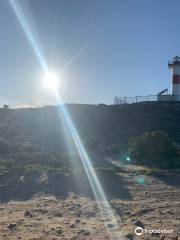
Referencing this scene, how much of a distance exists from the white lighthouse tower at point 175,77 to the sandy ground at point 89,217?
1666 inches

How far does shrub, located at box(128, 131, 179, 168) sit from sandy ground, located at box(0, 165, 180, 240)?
23.3 ft

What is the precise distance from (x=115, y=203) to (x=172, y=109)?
4006cm

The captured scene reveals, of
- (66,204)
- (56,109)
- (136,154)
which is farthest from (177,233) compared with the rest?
(56,109)

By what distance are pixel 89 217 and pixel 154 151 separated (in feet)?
41.4

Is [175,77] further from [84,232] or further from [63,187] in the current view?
[84,232]

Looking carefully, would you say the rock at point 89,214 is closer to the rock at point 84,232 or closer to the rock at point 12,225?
the rock at point 84,232

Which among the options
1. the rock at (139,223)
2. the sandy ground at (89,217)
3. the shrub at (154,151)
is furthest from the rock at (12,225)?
the shrub at (154,151)

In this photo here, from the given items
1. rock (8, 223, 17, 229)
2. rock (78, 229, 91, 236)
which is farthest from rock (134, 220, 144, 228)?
rock (8, 223, 17, 229)

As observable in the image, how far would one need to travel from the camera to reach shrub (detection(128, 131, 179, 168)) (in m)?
23.5

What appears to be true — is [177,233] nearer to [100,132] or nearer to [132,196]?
[132,196]

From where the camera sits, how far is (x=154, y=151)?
79.0ft

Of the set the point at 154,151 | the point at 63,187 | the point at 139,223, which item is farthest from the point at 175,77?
the point at 139,223

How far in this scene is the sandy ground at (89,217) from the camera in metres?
10.3

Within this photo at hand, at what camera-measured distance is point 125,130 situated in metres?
43.8
